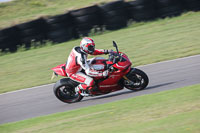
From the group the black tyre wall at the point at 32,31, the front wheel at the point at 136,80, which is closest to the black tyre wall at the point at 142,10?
the black tyre wall at the point at 32,31

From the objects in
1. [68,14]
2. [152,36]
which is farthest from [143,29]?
[68,14]

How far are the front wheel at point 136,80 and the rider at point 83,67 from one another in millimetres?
632

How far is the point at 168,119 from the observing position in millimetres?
5895

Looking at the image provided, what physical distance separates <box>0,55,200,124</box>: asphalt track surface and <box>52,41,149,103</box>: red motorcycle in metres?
0.21

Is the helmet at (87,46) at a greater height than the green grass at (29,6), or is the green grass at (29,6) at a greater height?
the green grass at (29,6)

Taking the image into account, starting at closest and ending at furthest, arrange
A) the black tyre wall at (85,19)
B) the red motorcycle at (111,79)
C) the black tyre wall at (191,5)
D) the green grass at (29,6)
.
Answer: the red motorcycle at (111,79)
the black tyre wall at (85,19)
the black tyre wall at (191,5)
the green grass at (29,6)

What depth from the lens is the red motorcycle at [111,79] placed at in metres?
8.45

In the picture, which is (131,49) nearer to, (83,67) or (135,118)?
(83,67)

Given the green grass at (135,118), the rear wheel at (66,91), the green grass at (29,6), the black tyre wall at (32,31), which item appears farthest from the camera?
the green grass at (29,6)

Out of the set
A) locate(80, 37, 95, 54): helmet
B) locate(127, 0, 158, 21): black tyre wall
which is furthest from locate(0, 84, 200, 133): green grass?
locate(127, 0, 158, 21): black tyre wall

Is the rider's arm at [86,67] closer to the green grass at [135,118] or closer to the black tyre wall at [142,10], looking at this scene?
the green grass at [135,118]

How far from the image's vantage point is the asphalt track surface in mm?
8734

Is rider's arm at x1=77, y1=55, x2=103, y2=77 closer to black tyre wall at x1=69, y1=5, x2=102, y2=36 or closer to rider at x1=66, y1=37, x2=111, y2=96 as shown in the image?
rider at x1=66, y1=37, x2=111, y2=96

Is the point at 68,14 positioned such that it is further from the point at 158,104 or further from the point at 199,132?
the point at 199,132
